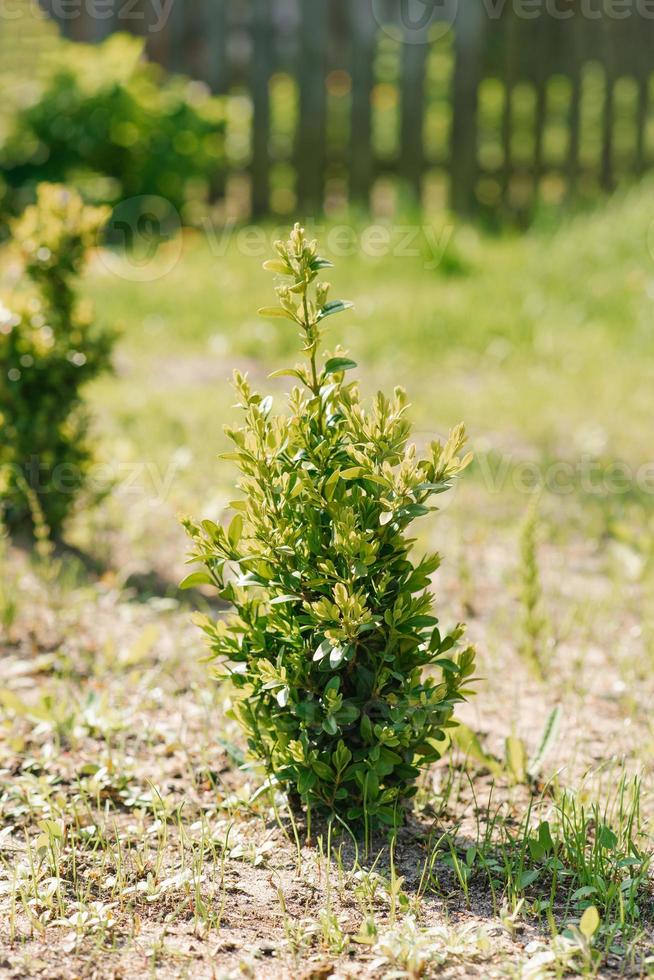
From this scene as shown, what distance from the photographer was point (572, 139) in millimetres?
8773

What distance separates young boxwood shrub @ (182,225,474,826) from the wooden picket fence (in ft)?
19.0

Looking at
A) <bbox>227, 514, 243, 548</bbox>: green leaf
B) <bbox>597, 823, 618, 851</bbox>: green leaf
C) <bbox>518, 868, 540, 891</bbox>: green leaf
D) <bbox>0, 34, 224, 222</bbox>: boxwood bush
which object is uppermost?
<bbox>0, 34, 224, 222</bbox>: boxwood bush

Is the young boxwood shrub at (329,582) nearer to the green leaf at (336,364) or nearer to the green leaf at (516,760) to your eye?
the green leaf at (336,364)

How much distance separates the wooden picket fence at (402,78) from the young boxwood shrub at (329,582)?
5.79 m

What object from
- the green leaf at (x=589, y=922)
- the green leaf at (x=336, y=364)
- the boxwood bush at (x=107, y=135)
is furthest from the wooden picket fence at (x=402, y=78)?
the green leaf at (x=589, y=922)

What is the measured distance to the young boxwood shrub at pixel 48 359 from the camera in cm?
320

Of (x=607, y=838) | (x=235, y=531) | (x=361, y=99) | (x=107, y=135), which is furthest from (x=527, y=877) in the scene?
(x=361, y=99)

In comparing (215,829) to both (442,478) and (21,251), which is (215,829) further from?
(21,251)

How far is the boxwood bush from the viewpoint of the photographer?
7137mm

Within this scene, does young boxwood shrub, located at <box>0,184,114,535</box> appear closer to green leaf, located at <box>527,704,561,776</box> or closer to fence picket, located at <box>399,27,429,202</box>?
green leaf, located at <box>527,704,561,776</box>

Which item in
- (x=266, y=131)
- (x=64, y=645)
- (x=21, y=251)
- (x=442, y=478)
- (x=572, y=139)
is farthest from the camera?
(x=572, y=139)

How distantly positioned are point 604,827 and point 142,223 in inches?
246

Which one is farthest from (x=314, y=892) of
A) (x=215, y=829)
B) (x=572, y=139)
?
(x=572, y=139)

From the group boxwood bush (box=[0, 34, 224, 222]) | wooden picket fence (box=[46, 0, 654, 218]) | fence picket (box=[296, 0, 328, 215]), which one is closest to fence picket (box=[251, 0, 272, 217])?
wooden picket fence (box=[46, 0, 654, 218])
